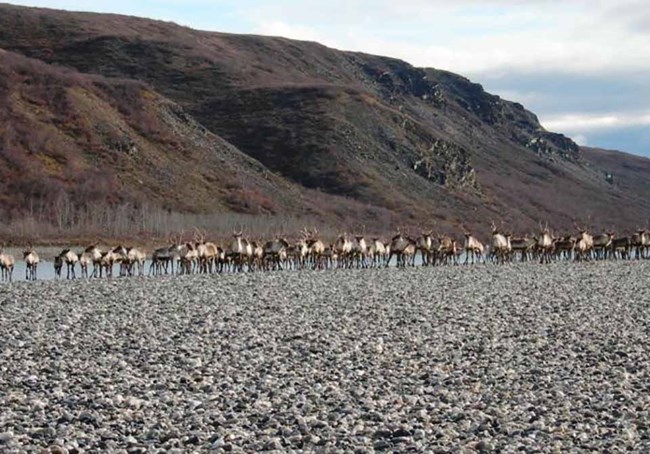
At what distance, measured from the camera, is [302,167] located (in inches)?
4422

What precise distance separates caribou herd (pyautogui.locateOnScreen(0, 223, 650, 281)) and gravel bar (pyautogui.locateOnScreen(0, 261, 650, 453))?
14986 mm

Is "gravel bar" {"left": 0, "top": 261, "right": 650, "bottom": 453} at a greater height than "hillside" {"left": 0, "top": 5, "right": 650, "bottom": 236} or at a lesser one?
lesser

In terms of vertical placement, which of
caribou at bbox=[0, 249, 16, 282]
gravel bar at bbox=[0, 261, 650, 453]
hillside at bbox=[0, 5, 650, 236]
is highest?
hillside at bbox=[0, 5, 650, 236]

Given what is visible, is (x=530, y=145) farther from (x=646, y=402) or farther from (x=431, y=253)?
(x=646, y=402)

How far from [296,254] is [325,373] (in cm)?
3542

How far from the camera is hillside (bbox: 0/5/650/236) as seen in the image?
97875 millimetres

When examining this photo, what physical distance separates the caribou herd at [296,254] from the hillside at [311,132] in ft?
105

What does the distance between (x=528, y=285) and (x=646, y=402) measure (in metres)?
22.0

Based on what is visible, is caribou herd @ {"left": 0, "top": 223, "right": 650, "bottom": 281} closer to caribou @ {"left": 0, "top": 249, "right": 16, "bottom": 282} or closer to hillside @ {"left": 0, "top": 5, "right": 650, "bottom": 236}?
caribou @ {"left": 0, "top": 249, "right": 16, "bottom": 282}

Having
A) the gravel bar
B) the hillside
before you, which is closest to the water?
the gravel bar

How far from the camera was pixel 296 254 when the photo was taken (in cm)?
5219

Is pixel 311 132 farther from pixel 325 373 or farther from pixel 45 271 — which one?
pixel 325 373

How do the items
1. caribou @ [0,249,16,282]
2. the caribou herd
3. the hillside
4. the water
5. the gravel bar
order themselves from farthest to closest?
the hillside
the caribou herd
the water
caribou @ [0,249,16,282]
the gravel bar

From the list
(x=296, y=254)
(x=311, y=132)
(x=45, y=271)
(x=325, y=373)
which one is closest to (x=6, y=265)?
(x=45, y=271)
